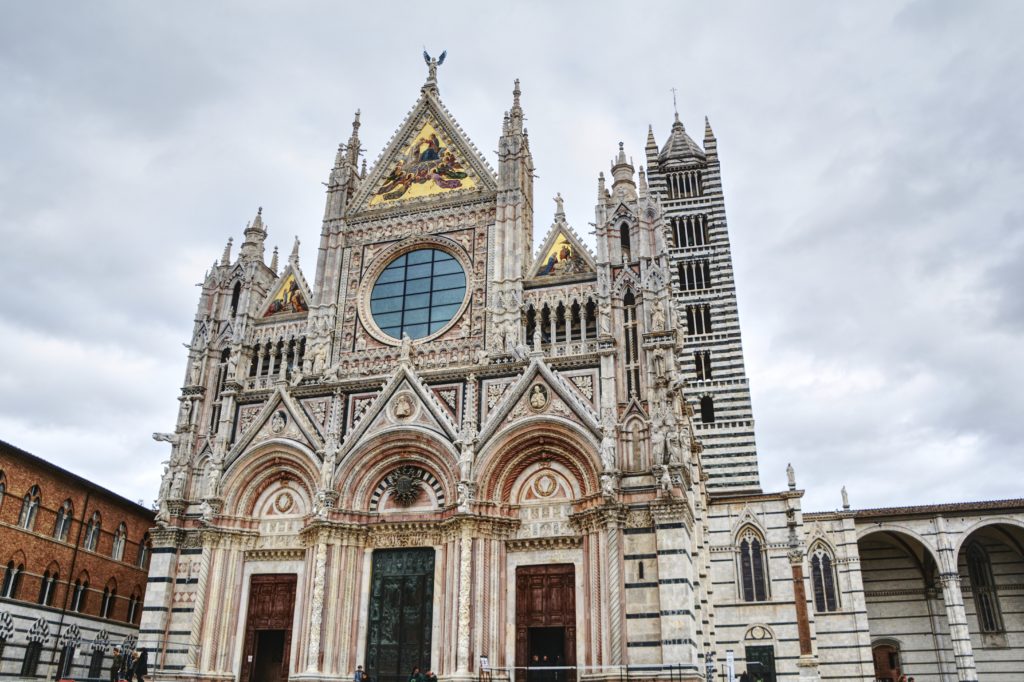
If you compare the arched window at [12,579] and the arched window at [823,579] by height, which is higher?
the arched window at [823,579]

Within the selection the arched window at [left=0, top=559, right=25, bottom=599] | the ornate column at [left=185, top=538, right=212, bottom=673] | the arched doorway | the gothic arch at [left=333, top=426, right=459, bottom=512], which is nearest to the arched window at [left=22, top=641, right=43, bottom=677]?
the arched window at [left=0, top=559, right=25, bottom=599]

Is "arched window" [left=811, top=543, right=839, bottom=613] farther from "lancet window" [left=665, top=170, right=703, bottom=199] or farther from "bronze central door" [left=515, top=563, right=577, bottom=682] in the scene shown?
"lancet window" [left=665, top=170, right=703, bottom=199]

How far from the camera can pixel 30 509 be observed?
26359mm

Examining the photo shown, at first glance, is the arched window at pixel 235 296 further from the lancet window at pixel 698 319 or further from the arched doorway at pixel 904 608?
the arched doorway at pixel 904 608

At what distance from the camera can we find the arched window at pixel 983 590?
1400 inches

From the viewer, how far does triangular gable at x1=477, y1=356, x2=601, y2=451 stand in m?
24.4

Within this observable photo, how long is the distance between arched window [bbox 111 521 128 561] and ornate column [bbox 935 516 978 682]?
32.5m

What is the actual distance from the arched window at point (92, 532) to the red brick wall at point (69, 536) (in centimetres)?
20

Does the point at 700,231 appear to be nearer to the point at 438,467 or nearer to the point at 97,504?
the point at 438,467

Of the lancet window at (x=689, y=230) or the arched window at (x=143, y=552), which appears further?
the lancet window at (x=689, y=230)

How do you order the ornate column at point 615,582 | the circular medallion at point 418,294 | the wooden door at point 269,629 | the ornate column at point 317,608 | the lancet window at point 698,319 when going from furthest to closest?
the lancet window at point 698,319 < the circular medallion at point 418,294 < the wooden door at point 269,629 < the ornate column at point 317,608 < the ornate column at point 615,582

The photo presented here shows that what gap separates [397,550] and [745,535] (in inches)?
587

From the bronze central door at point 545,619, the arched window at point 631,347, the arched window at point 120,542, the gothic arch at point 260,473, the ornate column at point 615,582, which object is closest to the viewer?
the ornate column at point 615,582

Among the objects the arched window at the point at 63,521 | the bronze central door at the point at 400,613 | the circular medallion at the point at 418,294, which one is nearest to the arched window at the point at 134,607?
the arched window at the point at 63,521
